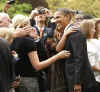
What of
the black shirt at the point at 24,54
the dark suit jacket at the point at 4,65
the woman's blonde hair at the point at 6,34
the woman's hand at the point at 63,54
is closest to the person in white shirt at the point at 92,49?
the woman's hand at the point at 63,54

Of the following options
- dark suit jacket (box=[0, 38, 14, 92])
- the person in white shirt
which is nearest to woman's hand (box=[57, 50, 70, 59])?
the person in white shirt

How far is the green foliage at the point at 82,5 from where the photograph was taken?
18609 mm

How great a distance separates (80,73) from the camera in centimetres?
325

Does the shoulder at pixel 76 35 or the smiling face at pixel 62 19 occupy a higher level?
the smiling face at pixel 62 19

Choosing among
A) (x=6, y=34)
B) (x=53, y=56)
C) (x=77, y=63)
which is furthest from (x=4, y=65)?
(x=77, y=63)

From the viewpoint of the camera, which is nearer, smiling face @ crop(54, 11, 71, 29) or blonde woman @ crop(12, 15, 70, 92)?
blonde woman @ crop(12, 15, 70, 92)

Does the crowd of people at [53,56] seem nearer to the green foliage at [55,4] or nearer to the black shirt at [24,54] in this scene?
the black shirt at [24,54]

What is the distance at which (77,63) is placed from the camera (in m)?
3.21

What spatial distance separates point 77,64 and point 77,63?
1 centimetres


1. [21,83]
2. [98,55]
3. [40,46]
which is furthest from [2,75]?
[98,55]

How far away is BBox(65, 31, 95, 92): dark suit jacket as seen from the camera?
126 inches

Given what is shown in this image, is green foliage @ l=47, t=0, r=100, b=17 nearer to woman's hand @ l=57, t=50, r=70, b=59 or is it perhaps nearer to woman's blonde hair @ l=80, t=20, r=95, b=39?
woman's blonde hair @ l=80, t=20, r=95, b=39

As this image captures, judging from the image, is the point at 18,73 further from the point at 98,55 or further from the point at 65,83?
the point at 98,55

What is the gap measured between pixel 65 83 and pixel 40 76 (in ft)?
1.38
